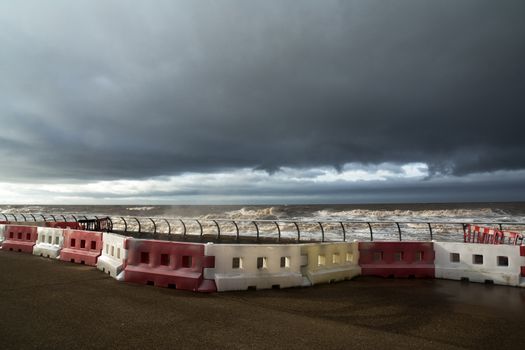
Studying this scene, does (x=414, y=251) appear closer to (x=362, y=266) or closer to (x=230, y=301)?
(x=362, y=266)

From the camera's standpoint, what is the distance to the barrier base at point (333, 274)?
25.1 feet

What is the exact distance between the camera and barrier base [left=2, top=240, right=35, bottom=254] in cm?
1271

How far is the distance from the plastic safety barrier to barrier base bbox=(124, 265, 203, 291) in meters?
2.33

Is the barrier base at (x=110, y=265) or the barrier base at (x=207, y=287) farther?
the barrier base at (x=110, y=265)

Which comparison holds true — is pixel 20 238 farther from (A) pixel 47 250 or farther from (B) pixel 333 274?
(B) pixel 333 274

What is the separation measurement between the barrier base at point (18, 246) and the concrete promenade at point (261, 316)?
5.52 meters

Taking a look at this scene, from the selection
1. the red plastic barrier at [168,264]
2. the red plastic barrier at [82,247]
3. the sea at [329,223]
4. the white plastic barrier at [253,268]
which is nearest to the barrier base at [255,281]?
the white plastic barrier at [253,268]

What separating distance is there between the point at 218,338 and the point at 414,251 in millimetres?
6394

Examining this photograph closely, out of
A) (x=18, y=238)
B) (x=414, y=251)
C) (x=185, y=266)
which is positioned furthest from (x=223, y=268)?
(x=18, y=238)

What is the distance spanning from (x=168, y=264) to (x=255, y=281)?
76.7 inches

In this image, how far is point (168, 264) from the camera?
24.8 feet

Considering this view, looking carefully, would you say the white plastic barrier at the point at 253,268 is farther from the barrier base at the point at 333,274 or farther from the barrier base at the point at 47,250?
the barrier base at the point at 47,250

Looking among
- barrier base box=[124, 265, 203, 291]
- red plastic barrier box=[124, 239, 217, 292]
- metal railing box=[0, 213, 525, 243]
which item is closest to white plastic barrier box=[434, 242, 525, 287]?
metal railing box=[0, 213, 525, 243]

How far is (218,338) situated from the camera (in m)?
4.31
